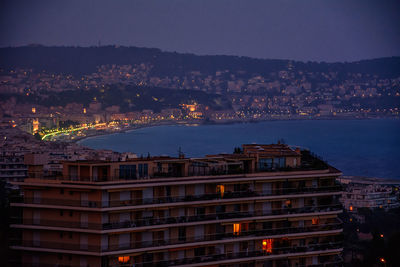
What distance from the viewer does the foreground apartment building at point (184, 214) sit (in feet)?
27.7

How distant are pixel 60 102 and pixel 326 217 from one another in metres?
113

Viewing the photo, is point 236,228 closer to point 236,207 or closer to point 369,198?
point 236,207

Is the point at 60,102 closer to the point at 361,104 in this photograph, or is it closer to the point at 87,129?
the point at 87,129

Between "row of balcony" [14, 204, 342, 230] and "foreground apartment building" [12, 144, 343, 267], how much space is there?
14mm

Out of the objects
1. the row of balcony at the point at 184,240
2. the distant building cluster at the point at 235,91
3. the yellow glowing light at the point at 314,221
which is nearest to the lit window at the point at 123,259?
the row of balcony at the point at 184,240

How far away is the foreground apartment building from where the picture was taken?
845cm

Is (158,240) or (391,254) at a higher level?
(158,240)

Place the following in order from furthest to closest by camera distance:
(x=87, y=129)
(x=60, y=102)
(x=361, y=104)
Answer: (x=361, y=104)
(x=60, y=102)
(x=87, y=129)

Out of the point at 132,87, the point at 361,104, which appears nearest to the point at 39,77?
the point at 132,87

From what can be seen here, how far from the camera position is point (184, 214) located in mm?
8984

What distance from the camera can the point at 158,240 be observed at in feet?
28.7

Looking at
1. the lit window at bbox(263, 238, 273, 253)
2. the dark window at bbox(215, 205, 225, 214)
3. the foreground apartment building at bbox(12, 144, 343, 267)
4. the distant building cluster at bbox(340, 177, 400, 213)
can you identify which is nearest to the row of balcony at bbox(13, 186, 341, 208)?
the foreground apartment building at bbox(12, 144, 343, 267)

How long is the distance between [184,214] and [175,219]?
16 centimetres

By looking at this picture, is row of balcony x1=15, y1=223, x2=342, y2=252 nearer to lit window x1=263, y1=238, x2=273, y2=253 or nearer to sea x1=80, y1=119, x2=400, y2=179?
lit window x1=263, y1=238, x2=273, y2=253
